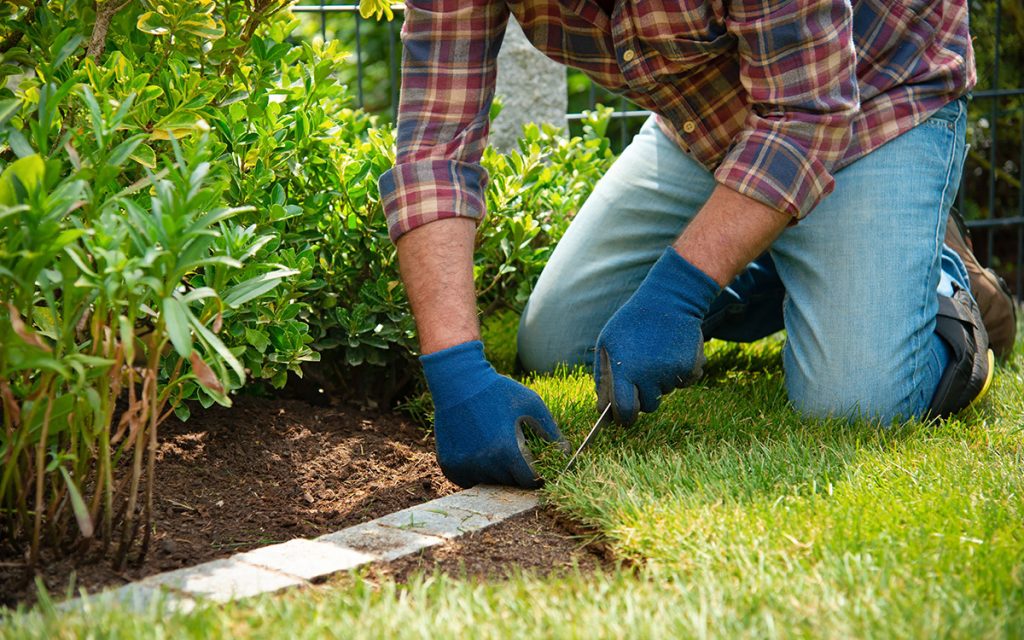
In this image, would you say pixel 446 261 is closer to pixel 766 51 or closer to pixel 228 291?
pixel 228 291

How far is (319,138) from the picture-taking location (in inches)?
103

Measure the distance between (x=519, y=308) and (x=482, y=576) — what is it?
1.60m

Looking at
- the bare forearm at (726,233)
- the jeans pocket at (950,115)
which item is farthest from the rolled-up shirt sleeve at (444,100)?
the jeans pocket at (950,115)

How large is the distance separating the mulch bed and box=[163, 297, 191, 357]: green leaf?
0.39 meters

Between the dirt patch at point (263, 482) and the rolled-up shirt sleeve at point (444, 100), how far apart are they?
555 millimetres

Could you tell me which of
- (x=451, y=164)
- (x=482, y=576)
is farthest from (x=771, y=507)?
(x=451, y=164)

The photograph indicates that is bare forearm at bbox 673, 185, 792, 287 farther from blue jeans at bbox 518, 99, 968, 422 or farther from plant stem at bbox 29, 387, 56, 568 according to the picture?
plant stem at bbox 29, 387, 56, 568

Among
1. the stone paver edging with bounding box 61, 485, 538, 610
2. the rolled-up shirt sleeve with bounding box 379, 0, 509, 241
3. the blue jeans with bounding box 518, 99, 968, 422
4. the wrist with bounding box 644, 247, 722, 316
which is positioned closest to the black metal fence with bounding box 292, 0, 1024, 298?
the blue jeans with bounding box 518, 99, 968, 422

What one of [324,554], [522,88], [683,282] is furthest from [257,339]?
[522,88]

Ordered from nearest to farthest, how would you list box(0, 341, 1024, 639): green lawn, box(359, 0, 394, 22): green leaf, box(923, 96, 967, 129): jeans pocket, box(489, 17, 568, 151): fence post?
box(0, 341, 1024, 639): green lawn, box(359, 0, 394, 22): green leaf, box(923, 96, 967, 129): jeans pocket, box(489, 17, 568, 151): fence post

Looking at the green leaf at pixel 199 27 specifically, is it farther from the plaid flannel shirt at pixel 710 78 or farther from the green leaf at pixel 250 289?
the green leaf at pixel 250 289

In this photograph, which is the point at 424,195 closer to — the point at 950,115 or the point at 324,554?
A: the point at 324,554

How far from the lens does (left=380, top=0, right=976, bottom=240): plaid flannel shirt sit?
217 cm

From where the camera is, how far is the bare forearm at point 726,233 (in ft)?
7.23
